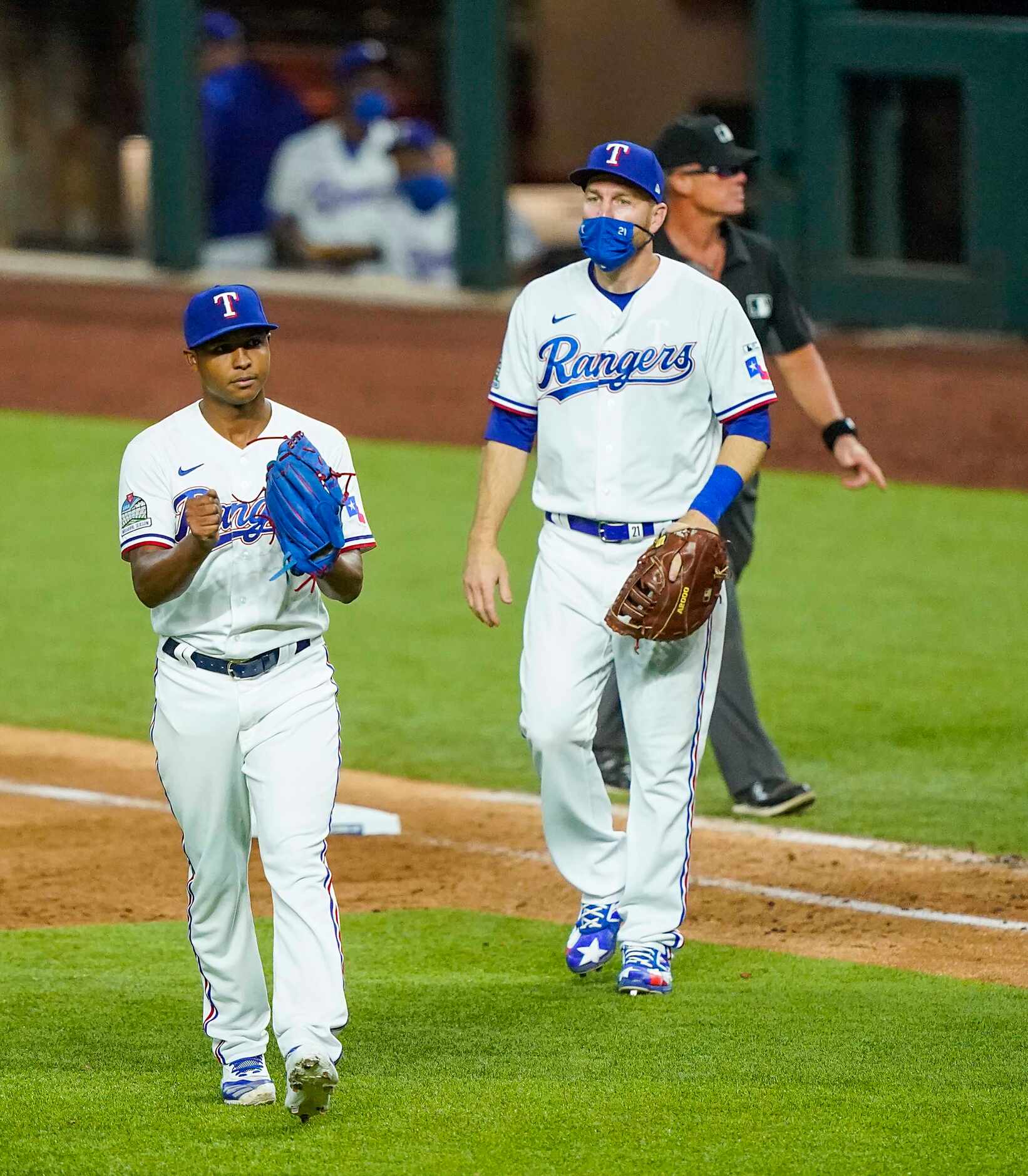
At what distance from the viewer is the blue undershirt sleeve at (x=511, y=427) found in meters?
5.05

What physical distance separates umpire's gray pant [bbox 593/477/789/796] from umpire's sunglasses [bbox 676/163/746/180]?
2.72 feet

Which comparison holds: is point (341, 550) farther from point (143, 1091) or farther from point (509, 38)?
point (509, 38)

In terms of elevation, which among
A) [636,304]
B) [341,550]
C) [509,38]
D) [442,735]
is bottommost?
[442,735]

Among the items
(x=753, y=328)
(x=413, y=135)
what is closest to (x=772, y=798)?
(x=753, y=328)

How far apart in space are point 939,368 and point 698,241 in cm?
788

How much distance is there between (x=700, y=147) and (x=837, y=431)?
2.84 ft

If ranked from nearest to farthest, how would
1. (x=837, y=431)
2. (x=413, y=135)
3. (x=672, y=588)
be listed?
1. (x=672, y=588)
2. (x=837, y=431)
3. (x=413, y=135)

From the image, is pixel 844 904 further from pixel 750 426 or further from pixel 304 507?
pixel 304 507

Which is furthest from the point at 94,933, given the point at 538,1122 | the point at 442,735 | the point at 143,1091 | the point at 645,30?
the point at 645,30

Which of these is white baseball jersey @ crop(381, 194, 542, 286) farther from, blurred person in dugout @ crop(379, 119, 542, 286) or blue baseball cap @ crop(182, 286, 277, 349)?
blue baseball cap @ crop(182, 286, 277, 349)

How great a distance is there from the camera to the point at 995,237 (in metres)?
14.0

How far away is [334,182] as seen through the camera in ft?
53.5

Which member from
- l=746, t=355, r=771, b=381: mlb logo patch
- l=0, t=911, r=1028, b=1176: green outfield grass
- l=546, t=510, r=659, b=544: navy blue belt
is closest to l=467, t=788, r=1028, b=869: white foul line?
l=0, t=911, r=1028, b=1176: green outfield grass

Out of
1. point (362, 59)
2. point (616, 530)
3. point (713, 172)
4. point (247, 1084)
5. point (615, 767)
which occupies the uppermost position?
point (362, 59)
